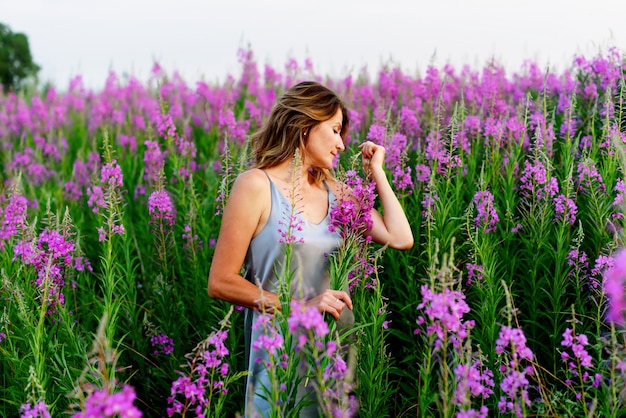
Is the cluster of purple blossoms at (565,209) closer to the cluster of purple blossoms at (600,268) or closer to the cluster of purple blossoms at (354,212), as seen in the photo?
the cluster of purple blossoms at (600,268)

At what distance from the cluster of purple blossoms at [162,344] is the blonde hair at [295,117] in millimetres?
1457

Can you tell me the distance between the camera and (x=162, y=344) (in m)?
4.39

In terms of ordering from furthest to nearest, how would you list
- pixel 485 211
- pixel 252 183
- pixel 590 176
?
pixel 590 176, pixel 485 211, pixel 252 183

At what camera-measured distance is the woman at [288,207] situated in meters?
3.25

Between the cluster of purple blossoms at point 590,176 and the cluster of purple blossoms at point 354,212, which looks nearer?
the cluster of purple blossoms at point 354,212

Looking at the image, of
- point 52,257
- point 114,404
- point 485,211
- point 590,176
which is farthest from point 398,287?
point 114,404

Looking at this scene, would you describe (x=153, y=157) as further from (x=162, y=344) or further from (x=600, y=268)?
(x=600, y=268)

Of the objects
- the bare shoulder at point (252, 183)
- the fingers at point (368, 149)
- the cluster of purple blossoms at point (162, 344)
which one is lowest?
the cluster of purple blossoms at point (162, 344)

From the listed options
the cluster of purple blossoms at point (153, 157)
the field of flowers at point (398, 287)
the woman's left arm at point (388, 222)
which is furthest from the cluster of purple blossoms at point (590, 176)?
the cluster of purple blossoms at point (153, 157)

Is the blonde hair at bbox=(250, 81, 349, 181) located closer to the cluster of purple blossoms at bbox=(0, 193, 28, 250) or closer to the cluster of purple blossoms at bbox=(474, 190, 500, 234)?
the cluster of purple blossoms at bbox=(474, 190, 500, 234)

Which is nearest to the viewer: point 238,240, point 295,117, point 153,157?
point 238,240

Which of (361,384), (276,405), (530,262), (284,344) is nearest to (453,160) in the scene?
(530,262)

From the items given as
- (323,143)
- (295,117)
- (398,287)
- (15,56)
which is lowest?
(15,56)

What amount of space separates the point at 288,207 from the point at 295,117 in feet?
1.64
